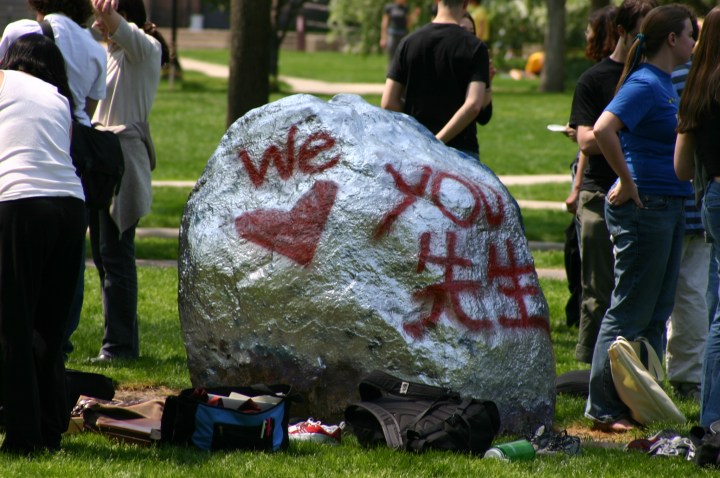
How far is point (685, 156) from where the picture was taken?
5109 millimetres

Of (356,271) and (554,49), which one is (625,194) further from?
(554,49)

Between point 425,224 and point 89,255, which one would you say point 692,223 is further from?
point 89,255

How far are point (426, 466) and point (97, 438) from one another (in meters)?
1.47

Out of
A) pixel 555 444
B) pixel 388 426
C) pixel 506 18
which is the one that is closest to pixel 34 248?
pixel 388 426

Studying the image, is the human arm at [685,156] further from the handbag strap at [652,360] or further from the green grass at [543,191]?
the green grass at [543,191]

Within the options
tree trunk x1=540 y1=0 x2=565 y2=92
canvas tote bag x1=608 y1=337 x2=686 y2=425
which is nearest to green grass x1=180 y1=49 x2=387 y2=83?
tree trunk x1=540 y1=0 x2=565 y2=92

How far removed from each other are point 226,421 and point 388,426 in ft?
2.24

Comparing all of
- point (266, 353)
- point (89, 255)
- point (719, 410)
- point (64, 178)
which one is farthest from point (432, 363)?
point (89, 255)

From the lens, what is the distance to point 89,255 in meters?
10.6

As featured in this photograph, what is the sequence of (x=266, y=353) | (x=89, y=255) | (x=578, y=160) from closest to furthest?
(x=266, y=353) → (x=578, y=160) → (x=89, y=255)

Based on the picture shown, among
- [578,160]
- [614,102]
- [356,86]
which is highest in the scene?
[614,102]

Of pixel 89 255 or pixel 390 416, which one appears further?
pixel 89 255

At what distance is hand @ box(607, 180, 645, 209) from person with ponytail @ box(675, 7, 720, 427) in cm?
36

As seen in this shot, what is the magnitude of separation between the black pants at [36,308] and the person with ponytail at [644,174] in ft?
8.08
